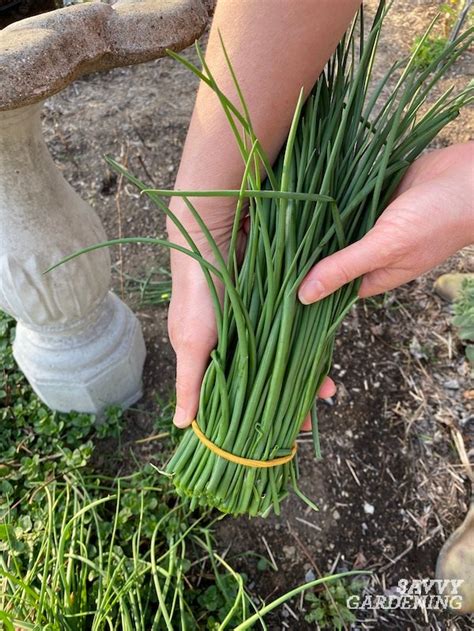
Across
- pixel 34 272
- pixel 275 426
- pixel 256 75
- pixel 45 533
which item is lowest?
pixel 45 533

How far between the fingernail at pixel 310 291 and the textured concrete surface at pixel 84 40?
1.16 ft

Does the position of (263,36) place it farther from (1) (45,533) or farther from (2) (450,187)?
(1) (45,533)

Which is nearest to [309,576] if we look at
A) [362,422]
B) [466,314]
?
[362,422]

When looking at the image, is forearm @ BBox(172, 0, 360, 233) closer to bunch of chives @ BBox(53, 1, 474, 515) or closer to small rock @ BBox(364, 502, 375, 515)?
bunch of chives @ BBox(53, 1, 474, 515)

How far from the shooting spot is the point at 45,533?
1.01m

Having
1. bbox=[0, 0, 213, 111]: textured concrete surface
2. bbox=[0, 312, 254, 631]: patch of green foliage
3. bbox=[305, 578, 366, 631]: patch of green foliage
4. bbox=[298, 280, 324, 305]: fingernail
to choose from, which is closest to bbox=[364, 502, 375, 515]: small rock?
bbox=[305, 578, 366, 631]: patch of green foliage

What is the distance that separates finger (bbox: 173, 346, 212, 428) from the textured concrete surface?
17.4 inches

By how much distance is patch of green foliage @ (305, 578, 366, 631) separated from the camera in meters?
1.08

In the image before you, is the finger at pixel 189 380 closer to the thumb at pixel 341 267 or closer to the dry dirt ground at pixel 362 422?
the thumb at pixel 341 267

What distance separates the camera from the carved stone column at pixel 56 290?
92cm

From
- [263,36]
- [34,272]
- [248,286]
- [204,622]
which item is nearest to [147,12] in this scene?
[263,36]

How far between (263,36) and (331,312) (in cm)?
40

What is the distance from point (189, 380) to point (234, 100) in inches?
17.5

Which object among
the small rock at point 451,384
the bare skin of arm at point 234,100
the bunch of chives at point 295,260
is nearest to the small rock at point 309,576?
the bunch of chives at point 295,260
